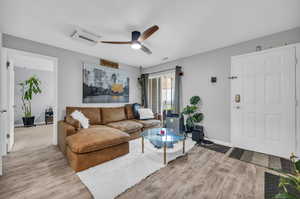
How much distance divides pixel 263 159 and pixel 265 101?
114 centimetres

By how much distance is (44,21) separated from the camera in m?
2.09

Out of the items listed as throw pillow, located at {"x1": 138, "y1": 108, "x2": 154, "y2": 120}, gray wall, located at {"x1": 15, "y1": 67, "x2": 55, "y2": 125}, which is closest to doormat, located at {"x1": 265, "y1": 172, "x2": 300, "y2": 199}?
throw pillow, located at {"x1": 138, "y1": 108, "x2": 154, "y2": 120}

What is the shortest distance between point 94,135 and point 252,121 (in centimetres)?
330

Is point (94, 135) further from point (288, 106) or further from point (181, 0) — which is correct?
point (288, 106)

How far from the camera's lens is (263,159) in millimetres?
2377

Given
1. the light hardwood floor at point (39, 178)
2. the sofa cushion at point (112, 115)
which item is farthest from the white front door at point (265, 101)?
the light hardwood floor at point (39, 178)

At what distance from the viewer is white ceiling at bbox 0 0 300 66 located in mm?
1733

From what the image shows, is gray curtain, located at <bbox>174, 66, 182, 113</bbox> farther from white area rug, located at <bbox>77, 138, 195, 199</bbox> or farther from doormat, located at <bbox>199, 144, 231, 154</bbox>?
white area rug, located at <bbox>77, 138, 195, 199</bbox>

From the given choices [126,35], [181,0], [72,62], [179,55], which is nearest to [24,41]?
[72,62]

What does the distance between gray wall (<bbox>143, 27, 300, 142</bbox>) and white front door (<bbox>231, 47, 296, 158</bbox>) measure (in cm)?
16

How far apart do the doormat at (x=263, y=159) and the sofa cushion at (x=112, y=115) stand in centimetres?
297

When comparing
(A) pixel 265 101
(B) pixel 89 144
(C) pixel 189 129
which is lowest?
(C) pixel 189 129

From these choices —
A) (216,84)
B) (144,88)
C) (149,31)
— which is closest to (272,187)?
(216,84)

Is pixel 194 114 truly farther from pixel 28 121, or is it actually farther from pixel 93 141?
pixel 28 121
